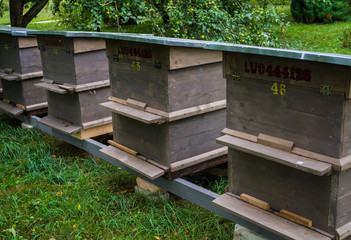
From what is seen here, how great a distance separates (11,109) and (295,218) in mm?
5400

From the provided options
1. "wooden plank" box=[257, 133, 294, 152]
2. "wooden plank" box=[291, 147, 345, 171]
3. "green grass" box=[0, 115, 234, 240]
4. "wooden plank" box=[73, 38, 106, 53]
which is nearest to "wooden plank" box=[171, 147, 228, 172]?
"green grass" box=[0, 115, 234, 240]

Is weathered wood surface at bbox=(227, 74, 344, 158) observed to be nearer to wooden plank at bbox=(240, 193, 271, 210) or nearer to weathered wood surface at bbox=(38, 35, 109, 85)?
wooden plank at bbox=(240, 193, 271, 210)

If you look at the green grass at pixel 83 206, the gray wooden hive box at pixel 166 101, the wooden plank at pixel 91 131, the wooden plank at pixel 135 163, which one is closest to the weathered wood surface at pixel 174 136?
the gray wooden hive box at pixel 166 101

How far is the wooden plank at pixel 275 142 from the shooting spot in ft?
10.5

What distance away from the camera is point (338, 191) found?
9.96ft

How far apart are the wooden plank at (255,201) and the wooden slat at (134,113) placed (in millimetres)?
1156

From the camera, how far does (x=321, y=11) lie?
17266 mm

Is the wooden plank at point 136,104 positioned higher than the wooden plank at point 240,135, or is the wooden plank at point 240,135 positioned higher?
→ the wooden plank at point 136,104

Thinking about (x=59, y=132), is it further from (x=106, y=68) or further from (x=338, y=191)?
(x=338, y=191)

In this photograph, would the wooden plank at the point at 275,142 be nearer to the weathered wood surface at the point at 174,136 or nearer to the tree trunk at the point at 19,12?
the weathered wood surface at the point at 174,136

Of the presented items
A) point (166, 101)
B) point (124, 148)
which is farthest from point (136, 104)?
point (124, 148)

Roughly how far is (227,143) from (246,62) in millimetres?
681

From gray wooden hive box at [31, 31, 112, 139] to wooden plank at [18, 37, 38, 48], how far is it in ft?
1.57

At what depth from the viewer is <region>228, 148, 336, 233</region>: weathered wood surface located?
3133mm
